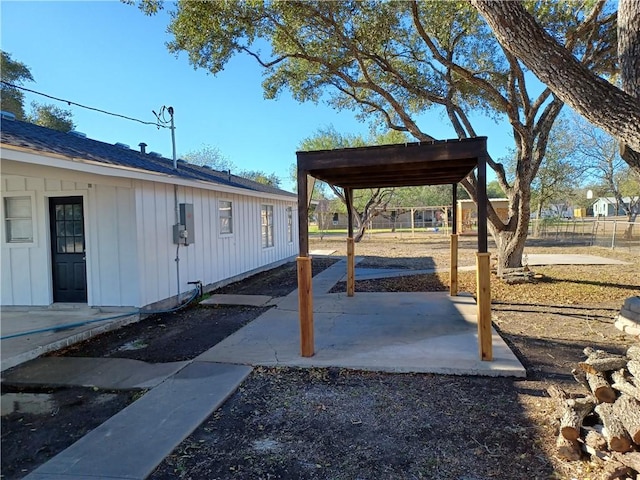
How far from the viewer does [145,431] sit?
2.91 meters

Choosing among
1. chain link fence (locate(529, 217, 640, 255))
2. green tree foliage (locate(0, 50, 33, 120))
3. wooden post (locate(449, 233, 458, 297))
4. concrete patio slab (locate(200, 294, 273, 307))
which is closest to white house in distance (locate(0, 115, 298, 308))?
concrete patio slab (locate(200, 294, 273, 307))

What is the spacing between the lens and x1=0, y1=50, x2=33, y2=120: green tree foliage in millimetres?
21469

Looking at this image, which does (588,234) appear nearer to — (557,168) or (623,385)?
(557,168)

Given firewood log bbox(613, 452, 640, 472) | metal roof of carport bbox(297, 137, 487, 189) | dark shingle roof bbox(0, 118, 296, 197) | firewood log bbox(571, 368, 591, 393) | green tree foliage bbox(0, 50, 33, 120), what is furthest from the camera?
green tree foliage bbox(0, 50, 33, 120)

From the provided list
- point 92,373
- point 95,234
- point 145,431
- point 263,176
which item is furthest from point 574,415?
point 263,176

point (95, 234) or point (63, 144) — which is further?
point (95, 234)

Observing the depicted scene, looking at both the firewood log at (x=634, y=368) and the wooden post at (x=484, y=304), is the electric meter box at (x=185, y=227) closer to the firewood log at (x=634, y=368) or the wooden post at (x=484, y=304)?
the wooden post at (x=484, y=304)

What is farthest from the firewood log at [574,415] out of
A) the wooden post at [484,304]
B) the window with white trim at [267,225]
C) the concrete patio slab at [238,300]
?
the window with white trim at [267,225]

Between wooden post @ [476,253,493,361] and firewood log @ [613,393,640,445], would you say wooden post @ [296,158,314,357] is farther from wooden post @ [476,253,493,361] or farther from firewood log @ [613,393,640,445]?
firewood log @ [613,393,640,445]

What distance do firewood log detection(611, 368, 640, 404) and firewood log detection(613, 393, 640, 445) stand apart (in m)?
0.03

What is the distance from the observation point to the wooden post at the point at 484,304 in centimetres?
413

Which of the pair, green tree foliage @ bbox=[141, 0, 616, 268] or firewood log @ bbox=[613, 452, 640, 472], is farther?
green tree foliage @ bbox=[141, 0, 616, 268]


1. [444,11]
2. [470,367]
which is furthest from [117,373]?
[444,11]

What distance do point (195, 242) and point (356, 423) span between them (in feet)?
19.8
